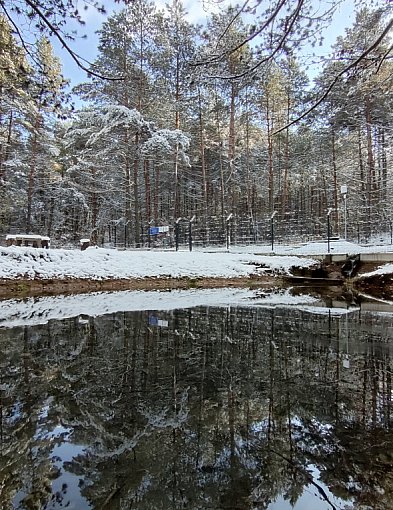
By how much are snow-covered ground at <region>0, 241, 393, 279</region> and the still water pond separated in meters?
6.10

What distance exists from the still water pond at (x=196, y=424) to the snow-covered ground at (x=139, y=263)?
240 inches

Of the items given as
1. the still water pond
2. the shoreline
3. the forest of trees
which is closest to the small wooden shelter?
the shoreline

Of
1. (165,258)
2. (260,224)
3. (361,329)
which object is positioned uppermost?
(260,224)

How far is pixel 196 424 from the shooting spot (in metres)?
2.03

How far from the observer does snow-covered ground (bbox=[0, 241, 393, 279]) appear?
9.62 metres

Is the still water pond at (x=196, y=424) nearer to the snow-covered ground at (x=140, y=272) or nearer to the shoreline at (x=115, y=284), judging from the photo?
the snow-covered ground at (x=140, y=272)

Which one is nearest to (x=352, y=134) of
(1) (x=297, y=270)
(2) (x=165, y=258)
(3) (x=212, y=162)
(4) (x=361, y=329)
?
(3) (x=212, y=162)

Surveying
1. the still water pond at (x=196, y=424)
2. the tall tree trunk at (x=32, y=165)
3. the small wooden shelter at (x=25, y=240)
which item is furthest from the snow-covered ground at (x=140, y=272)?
the tall tree trunk at (x=32, y=165)

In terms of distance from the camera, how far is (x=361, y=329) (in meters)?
4.78

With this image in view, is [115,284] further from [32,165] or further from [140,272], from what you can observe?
[32,165]

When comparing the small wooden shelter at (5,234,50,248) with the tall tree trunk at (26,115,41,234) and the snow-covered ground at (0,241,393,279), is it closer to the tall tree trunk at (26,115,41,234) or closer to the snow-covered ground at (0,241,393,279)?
the snow-covered ground at (0,241,393,279)

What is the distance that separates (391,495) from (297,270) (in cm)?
1074

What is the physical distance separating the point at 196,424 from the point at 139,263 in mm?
9301

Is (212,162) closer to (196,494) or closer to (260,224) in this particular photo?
(260,224)
